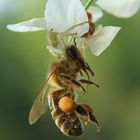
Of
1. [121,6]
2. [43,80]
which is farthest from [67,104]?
[43,80]

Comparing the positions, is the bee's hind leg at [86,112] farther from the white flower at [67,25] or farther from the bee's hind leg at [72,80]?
the white flower at [67,25]

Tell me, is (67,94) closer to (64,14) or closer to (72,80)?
(72,80)

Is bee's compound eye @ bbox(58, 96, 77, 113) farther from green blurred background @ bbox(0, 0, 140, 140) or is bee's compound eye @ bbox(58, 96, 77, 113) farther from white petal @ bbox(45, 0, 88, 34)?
green blurred background @ bbox(0, 0, 140, 140)

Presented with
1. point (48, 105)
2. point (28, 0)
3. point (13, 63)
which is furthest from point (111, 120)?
point (48, 105)

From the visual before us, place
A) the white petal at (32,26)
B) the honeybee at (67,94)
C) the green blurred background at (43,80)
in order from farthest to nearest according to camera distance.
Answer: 1. the green blurred background at (43,80)
2. the honeybee at (67,94)
3. the white petal at (32,26)

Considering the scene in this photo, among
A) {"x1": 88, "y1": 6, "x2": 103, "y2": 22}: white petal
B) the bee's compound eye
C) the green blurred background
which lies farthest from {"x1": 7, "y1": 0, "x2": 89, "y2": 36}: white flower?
the green blurred background

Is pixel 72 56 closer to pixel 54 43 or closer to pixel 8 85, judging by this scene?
pixel 54 43

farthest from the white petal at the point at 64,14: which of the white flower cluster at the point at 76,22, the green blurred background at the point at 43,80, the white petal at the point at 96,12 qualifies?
the green blurred background at the point at 43,80
